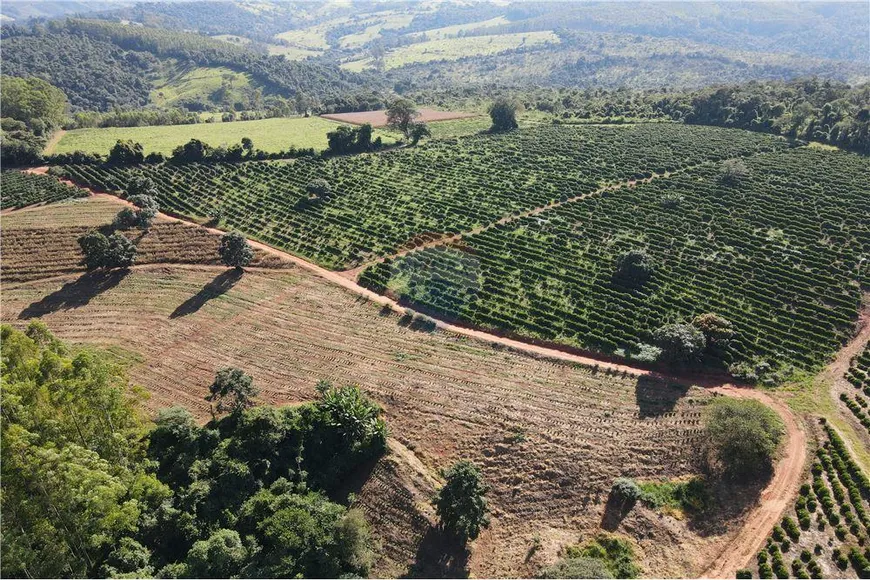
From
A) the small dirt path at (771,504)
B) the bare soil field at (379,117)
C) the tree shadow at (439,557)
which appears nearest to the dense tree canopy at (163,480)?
the tree shadow at (439,557)

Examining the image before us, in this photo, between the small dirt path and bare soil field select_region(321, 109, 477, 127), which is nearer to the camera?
the small dirt path

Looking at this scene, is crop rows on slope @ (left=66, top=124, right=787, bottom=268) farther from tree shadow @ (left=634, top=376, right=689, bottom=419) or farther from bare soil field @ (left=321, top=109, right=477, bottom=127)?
tree shadow @ (left=634, top=376, right=689, bottom=419)

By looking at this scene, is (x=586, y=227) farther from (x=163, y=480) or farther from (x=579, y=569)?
(x=163, y=480)

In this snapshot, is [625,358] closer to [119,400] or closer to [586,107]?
[119,400]

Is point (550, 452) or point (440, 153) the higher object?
point (440, 153)

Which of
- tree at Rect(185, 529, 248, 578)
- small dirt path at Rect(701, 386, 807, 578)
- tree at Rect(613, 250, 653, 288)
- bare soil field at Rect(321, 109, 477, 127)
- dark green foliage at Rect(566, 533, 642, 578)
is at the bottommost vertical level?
dark green foliage at Rect(566, 533, 642, 578)

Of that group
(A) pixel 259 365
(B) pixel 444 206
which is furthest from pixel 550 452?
(B) pixel 444 206

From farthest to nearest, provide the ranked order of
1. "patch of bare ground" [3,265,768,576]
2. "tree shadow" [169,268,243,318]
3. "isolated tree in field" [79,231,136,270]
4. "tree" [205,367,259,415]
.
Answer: "isolated tree in field" [79,231,136,270] < "tree shadow" [169,268,243,318] < "tree" [205,367,259,415] < "patch of bare ground" [3,265,768,576]

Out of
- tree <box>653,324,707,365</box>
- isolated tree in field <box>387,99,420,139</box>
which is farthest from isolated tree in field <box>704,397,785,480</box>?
isolated tree in field <box>387,99,420,139</box>
